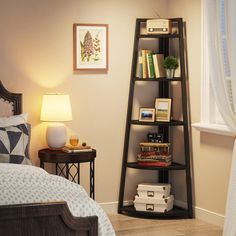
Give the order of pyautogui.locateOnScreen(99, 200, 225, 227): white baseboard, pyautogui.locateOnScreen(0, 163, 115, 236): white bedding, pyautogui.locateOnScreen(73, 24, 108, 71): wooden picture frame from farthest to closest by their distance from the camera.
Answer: pyautogui.locateOnScreen(73, 24, 108, 71): wooden picture frame < pyautogui.locateOnScreen(99, 200, 225, 227): white baseboard < pyautogui.locateOnScreen(0, 163, 115, 236): white bedding

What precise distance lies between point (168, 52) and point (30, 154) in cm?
172

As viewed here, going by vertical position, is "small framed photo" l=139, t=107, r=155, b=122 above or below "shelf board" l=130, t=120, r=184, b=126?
above

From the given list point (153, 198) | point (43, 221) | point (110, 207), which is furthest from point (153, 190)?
point (43, 221)

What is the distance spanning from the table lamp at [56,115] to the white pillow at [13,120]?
237 millimetres

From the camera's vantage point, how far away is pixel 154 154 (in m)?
6.50

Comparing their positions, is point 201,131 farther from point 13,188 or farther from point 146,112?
point 13,188

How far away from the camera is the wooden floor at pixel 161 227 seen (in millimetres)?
5824

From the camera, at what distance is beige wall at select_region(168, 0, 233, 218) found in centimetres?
600

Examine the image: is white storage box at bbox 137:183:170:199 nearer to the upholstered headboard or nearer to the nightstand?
the nightstand

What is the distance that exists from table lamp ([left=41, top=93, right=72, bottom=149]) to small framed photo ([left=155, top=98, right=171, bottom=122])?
37.5 inches

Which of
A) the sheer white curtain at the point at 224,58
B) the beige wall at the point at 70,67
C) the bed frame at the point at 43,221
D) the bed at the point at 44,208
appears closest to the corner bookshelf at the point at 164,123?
the beige wall at the point at 70,67

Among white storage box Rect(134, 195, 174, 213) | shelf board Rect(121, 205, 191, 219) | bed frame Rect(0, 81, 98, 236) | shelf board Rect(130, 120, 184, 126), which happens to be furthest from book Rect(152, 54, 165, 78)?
bed frame Rect(0, 81, 98, 236)

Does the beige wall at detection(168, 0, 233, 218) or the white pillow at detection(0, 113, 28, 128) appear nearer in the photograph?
the white pillow at detection(0, 113, 28, 128)

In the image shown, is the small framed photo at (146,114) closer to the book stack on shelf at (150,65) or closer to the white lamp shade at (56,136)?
the book stack on shelf at (150,65)
